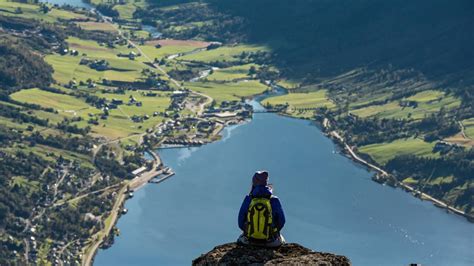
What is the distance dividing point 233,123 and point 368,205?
50576 millimetres

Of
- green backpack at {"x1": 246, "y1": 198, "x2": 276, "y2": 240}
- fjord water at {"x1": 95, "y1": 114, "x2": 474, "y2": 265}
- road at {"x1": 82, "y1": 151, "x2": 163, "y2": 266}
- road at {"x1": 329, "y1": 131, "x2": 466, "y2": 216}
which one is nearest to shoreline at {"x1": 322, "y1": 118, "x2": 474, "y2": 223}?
road at {"x1": 329, "y1": 131, "x2": 466, "y2": 216}

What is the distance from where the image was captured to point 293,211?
12781cm

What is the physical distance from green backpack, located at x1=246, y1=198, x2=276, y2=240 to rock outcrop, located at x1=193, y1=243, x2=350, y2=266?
484 millimetres

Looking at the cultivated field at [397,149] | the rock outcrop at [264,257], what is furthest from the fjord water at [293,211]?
the rock outcrop at [264,257]

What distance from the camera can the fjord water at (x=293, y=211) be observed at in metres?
114

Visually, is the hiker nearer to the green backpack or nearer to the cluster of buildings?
the green backpack

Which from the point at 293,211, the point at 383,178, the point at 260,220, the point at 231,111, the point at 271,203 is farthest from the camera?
the point at 231,111

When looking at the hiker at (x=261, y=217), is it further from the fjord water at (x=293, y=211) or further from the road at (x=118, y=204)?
the road at (x=118, y=204)

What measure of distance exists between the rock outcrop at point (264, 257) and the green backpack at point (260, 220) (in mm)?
484

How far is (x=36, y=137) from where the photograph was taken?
542 ft

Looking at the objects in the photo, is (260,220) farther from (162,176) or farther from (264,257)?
(162,176)

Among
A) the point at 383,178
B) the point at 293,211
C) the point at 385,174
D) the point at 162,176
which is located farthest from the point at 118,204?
the point at 385,174

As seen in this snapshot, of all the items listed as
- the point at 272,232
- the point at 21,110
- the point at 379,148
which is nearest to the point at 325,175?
the point at 379,148

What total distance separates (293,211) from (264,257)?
351 ft
